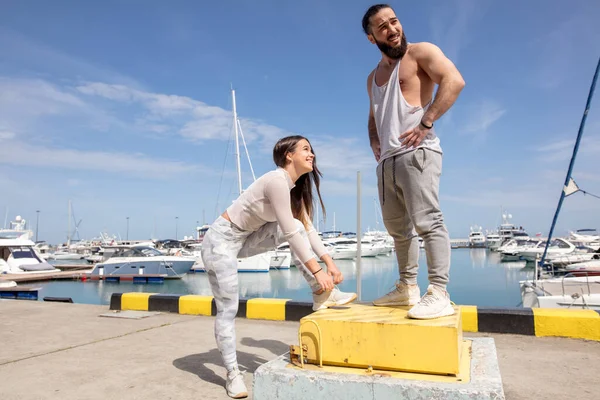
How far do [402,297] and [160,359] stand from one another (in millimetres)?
2051

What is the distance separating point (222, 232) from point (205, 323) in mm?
2725

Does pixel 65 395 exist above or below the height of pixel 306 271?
below

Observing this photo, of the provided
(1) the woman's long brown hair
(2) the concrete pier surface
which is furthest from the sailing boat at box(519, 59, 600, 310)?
(1) the woman's long brown hair

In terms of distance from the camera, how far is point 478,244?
319ft

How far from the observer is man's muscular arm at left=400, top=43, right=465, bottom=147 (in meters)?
2.40

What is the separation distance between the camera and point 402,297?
2.83 metres

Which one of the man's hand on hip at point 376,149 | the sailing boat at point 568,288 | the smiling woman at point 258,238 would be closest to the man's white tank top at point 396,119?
the man's hand on hip at point 376,149

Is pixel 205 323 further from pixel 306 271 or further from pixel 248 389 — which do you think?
pixel 306 271

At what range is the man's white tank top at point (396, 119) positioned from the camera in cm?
253

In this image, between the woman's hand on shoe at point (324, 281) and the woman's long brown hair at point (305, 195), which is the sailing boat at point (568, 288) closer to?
the woman's long brown hair at point (305, 195)

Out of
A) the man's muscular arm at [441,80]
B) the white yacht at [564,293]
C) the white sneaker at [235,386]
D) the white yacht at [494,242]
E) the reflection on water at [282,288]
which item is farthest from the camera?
the white yacht at [494,242]

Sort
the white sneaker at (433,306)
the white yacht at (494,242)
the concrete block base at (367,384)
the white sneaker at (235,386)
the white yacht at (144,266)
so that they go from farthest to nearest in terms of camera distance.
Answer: the white yacht at (494,242) < the white yacht at (144,266) < the white sneaker at (235,386) < the white sneaker at (433,306) < the concrete block base at (367,384)

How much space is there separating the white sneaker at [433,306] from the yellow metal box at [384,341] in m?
0.04

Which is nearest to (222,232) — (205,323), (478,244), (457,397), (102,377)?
(102,377)
